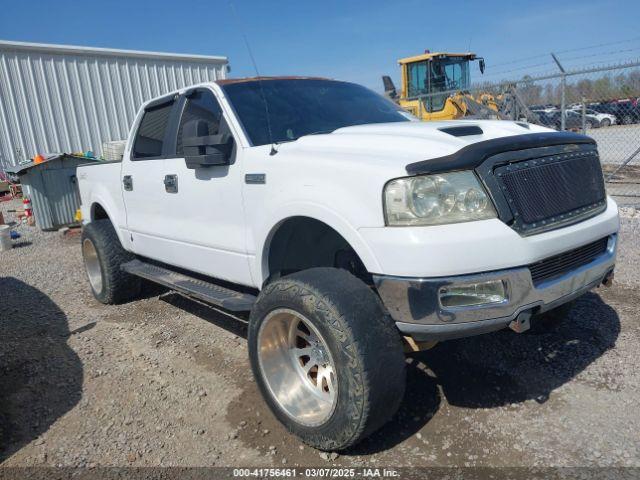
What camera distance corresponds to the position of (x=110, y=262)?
513 cm

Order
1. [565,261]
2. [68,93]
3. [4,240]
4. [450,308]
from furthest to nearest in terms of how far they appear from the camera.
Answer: [68,93], [4,240], [565,261], [450,308]

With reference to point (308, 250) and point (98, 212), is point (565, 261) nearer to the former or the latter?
point (308, 250)

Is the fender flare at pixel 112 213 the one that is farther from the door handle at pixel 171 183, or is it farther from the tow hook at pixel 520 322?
the tow hook at pixel 520 322

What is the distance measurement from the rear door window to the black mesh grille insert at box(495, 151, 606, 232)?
2913 millimetres

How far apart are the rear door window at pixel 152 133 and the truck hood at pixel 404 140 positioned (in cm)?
174

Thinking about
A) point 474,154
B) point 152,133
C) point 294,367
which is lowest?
point 294,367

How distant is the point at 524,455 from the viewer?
2592 mm

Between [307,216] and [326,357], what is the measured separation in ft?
2.52

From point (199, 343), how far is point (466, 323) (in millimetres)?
2587

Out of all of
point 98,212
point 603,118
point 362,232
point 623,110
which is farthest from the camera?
point 603,118

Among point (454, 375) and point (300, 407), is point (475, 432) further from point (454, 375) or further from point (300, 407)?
point (300, 407)

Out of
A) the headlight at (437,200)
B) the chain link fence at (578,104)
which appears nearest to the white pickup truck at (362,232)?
the headlight at (437,200)

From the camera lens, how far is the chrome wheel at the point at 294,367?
285 centimetres

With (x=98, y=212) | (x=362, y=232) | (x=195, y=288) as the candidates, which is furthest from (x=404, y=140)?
(x=98, y=212)
